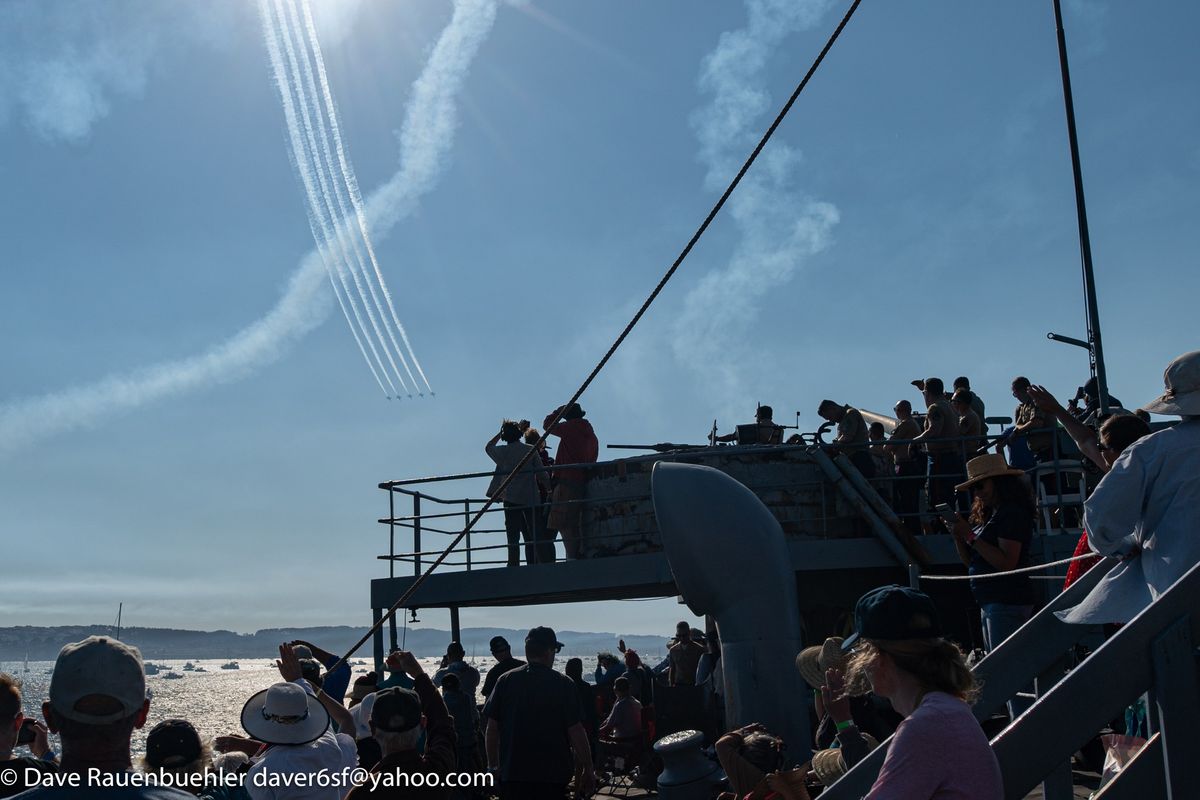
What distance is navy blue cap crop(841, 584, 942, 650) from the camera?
8.66 ft

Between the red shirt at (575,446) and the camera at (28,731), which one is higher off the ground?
the red shirt at (575,446)

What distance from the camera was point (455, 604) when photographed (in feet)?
42.6

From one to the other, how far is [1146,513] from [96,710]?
307 centimetres

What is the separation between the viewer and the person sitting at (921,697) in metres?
2.42

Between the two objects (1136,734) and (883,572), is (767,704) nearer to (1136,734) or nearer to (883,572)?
(883,572)

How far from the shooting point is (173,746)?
4297mm

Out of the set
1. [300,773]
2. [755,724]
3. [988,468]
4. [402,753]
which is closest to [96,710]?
[402,753]

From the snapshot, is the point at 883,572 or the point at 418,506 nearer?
the point at 883,572

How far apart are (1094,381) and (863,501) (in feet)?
8.99

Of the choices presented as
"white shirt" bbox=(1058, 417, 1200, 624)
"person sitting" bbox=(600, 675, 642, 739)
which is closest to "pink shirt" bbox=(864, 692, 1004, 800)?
"white shirt" bbox=(1058, 417, 1200, 624)

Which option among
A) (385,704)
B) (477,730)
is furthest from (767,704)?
(385,704)

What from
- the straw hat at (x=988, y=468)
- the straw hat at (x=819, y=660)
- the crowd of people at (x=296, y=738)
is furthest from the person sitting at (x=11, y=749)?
the straw hat at (x=988, y=468)

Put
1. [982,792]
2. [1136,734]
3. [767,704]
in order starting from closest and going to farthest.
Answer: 1. [982,792]
2. [1136,734]
3. [767,704]

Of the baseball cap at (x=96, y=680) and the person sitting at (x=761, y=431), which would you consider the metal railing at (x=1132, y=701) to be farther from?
the person sitting at (x=761, y=431)
